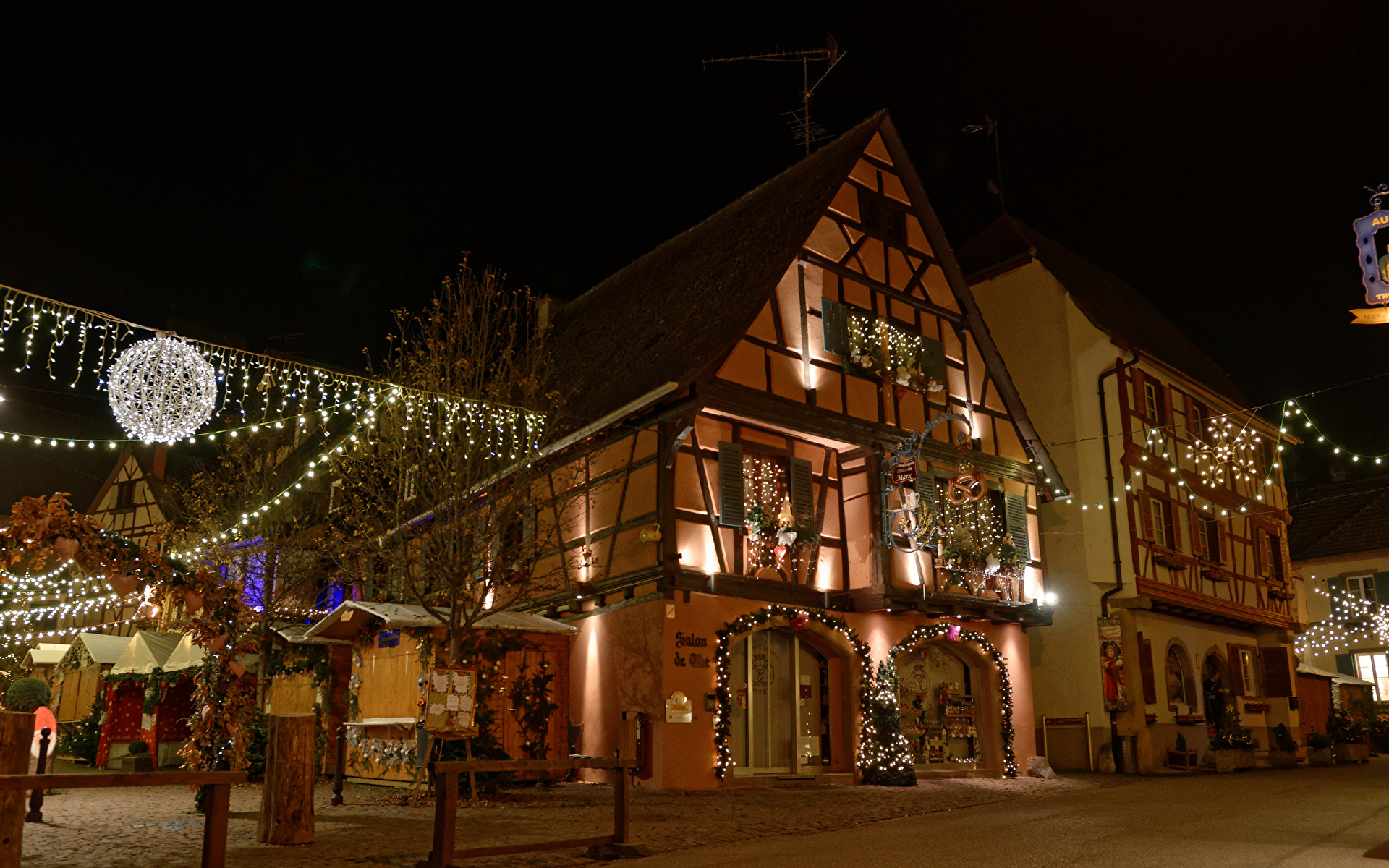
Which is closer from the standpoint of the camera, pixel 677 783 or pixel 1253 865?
pixel 1253 865

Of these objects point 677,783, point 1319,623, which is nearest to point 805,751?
point 677,783

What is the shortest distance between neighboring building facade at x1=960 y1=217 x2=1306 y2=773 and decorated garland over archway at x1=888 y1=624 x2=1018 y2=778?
11.0 feet

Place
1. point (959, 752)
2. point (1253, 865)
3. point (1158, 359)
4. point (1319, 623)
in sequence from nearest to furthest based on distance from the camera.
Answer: point (1253, 865) → point (959, 752) → point (1158, 359) → point (1319, 623)

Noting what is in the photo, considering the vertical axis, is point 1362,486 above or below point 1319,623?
above

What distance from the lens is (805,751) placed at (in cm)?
1753

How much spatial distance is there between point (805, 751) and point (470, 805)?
6.27m

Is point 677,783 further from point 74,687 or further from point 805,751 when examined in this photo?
point 74,687

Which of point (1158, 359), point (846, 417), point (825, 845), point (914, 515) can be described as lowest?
point (825, 845)

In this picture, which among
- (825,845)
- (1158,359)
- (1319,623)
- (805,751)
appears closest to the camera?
(825,845)

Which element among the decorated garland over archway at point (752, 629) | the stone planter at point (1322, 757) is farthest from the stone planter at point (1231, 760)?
the decorated garland over archway at point (752, 629)

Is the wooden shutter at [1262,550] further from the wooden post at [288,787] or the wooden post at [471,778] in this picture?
the wooden post at [288,787]

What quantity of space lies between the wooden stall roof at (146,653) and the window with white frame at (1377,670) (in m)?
35.2

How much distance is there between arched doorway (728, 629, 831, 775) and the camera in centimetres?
1705

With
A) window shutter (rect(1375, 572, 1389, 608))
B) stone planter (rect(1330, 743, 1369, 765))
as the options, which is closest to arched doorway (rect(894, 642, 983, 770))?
stone planter (rect(1330, 743, 1369, 765))
